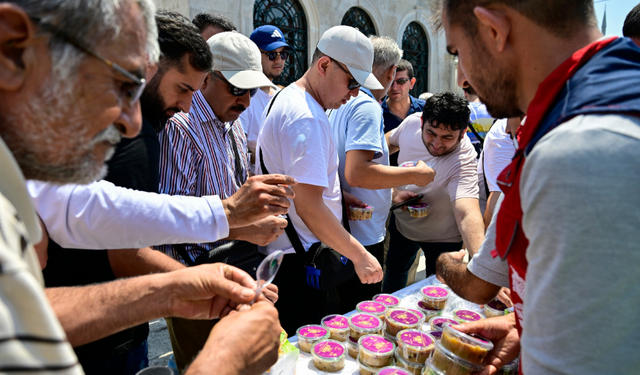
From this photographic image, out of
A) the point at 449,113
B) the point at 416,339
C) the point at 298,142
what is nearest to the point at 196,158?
the point at 298,142

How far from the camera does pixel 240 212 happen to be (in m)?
1.75

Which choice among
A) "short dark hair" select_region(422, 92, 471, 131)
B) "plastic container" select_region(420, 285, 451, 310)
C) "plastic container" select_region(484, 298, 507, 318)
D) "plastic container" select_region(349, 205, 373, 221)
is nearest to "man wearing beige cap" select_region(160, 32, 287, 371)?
"plastic container" select_region(349, 205, 373, 221)

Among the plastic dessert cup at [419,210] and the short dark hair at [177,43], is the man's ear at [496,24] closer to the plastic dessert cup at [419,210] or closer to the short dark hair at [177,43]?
the short dark hair at [177,43]

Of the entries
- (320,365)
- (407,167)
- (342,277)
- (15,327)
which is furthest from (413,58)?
(15,327)

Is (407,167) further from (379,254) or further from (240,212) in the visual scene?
(240,212)

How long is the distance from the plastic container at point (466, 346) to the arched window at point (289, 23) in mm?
7370

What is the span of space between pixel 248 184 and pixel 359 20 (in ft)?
32.0

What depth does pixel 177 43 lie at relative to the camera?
1847 mm

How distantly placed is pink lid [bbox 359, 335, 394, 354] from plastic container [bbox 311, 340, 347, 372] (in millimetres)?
103

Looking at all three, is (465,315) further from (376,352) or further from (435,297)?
(376,352)

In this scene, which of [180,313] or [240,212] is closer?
[180,313]

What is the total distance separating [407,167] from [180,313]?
198 cm

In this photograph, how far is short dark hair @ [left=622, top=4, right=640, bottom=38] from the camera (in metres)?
2.51

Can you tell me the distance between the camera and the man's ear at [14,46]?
2.29 ft
